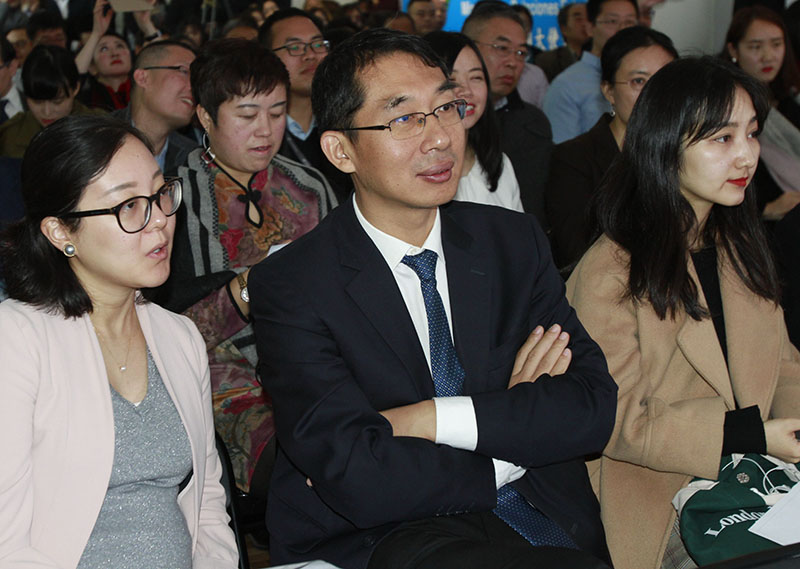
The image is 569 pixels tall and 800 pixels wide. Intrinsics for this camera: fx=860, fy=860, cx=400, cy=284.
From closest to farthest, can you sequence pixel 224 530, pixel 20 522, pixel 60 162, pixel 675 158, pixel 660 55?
pixel 20 522 → pixel 60 162 → pixel 224 530 → pixel 675 158 → pixel 660 55

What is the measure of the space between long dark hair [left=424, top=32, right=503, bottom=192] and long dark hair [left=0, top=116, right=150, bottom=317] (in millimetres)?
1760

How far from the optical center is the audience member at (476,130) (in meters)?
3.24

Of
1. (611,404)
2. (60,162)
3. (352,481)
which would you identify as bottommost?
(352,481)

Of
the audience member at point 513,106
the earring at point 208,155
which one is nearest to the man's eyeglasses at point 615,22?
the audience member at point 513,106

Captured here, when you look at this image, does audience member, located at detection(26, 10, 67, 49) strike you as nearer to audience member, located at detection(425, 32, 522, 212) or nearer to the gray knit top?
audience member, located at detection(425, 32, 522, 212)

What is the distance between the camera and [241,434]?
7.99 feet

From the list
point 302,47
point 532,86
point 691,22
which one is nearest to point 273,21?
point 302,47

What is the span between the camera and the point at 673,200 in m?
2.15

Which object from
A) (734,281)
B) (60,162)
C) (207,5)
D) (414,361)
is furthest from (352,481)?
(207,5)

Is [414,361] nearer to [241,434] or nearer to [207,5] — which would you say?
[241,434]

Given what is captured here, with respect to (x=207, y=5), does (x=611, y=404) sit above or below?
below

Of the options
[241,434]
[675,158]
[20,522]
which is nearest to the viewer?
[20,522]

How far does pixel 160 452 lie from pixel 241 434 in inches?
28.2

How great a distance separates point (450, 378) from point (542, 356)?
0.20m
